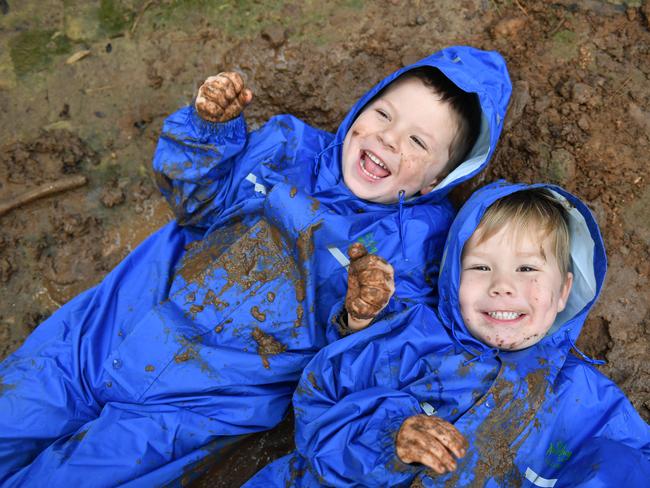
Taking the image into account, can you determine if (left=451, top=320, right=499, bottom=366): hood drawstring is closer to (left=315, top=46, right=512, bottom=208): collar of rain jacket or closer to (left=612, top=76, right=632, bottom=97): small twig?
(left=315, top=46, right=512, bottom=208): collar of rain jacket

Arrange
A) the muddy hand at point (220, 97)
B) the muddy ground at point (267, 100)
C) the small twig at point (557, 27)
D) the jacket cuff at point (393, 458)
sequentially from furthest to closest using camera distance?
the small twig at point (557, 27)
the muddy ground at point (267, 100)
the muddy hand at point (220, 97)
the jacket cuff at point (393, 458)

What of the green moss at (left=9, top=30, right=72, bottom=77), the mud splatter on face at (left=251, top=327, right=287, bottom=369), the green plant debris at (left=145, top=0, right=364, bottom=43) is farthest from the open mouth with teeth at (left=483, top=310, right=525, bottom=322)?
the green moss at (left=9, top=30, right=72, bottom=77)

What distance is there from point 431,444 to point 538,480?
28.1 inches

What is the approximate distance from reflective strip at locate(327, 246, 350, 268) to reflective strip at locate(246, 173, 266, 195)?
18.5 inches

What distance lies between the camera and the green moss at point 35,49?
396 centimetres

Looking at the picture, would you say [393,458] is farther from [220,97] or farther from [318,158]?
[220,97]

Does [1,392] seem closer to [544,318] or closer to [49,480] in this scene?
[49,480]

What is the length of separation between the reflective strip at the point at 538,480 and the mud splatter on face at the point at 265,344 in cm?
128

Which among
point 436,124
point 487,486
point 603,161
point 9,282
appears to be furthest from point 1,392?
point 603,161

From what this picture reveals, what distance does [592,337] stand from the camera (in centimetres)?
335

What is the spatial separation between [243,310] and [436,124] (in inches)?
53.8

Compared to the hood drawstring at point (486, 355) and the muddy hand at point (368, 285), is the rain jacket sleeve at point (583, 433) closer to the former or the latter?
the hood drawstring at point (486, 355)

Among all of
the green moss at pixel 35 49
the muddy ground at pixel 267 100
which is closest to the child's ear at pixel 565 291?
the muddy ground at pixel 267 100

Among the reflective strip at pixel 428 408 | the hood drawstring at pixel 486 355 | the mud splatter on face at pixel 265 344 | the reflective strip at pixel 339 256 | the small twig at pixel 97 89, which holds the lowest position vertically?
the reflective strip at pixel 428 408
